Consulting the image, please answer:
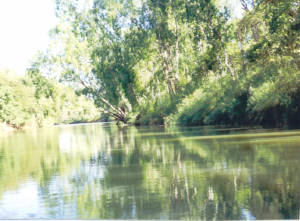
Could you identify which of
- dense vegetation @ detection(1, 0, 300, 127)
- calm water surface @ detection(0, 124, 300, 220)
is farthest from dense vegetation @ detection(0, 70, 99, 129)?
calm water surface @ detection(0, 124, 300, 220)

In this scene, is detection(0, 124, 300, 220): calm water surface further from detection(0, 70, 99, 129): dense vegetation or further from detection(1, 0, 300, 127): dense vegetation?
detection(0, 70, 99, 129): dense vegetation

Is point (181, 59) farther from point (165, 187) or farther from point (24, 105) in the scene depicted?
point (24, 105)

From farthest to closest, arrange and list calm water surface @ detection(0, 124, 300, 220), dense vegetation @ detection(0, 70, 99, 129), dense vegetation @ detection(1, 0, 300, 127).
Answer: dense vegetation @ detection(0, 70, 99, 129) < dense vegetation @ detection(1, 0, 300, 127) < calm water surface @ detection(0, 124, 300, 220)

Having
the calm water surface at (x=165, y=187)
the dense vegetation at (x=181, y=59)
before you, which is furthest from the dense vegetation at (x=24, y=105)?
the calm water surface at (x=165, y=187)

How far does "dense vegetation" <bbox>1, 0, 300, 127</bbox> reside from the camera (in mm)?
21016

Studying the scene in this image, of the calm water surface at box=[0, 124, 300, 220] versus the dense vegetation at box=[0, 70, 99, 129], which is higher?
the dense vegetation at box=[0, 70, 99, 129]

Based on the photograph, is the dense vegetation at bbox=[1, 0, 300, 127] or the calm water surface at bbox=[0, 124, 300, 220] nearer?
the calm water surface at bbox=[0, 124, 300, 220]

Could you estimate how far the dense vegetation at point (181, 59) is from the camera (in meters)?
21.0

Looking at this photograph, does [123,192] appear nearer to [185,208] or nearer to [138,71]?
[185,208]

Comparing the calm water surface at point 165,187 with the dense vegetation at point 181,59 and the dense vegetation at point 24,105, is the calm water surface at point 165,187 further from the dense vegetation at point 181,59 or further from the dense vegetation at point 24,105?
the dense vegetation at point 24,105

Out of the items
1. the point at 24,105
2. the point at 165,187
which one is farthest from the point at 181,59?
the point at 24,105

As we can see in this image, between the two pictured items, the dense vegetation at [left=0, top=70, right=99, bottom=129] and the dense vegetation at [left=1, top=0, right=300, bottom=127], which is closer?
the dense vegetation at [left=1, top=0, right=300, bottom=127]

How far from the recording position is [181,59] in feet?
153

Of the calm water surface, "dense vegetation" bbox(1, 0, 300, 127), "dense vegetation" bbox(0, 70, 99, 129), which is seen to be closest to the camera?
the calm water surface
